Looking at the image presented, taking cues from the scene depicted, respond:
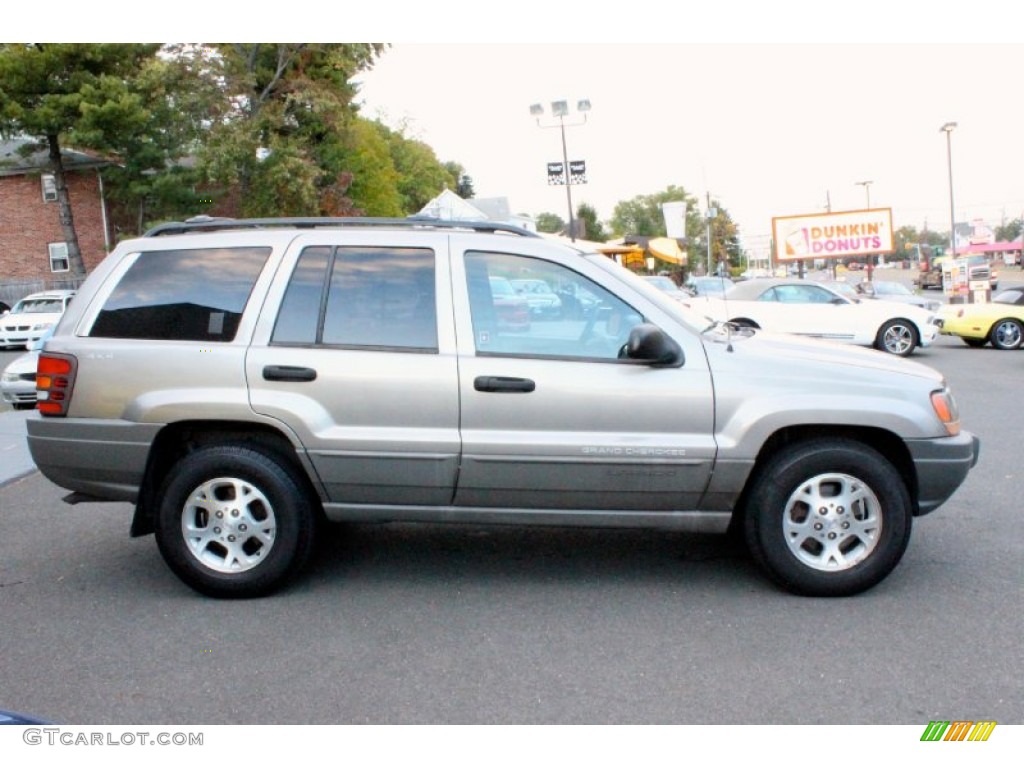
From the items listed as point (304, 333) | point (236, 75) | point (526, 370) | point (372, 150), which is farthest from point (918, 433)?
point (372, 150)

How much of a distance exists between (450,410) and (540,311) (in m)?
0.68

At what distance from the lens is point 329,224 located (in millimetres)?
5082

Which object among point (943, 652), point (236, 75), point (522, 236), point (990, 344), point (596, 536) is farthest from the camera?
point (236, 75)

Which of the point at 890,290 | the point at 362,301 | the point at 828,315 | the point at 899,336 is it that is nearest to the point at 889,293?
the point at 890,290

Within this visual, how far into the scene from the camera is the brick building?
1588 inches

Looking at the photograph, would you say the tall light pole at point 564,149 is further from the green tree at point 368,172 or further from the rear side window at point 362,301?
the rear side window at point 362,301

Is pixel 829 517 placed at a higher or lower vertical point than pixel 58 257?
lower

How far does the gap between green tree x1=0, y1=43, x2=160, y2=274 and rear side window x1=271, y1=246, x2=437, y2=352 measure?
3200 cm

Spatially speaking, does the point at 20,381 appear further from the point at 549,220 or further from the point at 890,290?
the point at 549,220

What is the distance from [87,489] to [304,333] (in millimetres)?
1435

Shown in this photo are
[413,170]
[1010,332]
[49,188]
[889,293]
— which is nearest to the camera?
[1010,332]

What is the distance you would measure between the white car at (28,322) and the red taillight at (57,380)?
20929mm

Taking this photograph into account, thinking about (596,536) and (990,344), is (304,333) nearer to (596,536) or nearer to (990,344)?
(596,536)

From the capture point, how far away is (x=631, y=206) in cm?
14050
